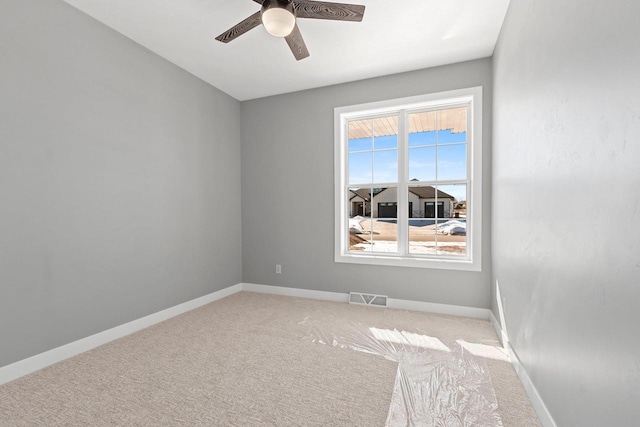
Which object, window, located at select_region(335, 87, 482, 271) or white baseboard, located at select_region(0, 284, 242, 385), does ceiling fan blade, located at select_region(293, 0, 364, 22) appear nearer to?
window, located at select_region(335, 87, 482, 271)

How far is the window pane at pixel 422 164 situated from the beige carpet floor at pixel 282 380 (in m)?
1.68

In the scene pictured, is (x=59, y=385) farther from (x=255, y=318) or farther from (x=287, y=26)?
(x=287, y=26)

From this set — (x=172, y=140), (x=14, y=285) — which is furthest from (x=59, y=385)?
(x=172, y=140)

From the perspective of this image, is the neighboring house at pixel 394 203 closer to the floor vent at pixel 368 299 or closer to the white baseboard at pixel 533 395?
the floor vent at pixel 368 299

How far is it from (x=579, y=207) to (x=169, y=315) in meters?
3.59

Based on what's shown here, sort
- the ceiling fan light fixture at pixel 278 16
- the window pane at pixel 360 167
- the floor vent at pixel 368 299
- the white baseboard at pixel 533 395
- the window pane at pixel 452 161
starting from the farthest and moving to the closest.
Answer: the window pane at pixel 360 167, the floor vent at pixel 368 299, the window pane at pixel 452 161, the ceiling fan light fixture at pixel 278 16, the white baseboard at pixel 533 395

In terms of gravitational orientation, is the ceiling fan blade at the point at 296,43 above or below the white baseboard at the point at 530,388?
above

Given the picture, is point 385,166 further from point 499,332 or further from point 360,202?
point 499,332

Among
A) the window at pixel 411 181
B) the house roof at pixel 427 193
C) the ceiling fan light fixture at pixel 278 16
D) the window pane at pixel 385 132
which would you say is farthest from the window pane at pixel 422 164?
the ceiling fan light fixture at pixel 278 16

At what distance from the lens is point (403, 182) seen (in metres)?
3.60

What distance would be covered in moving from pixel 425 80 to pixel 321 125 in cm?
136

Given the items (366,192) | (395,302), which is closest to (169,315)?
(395,302)

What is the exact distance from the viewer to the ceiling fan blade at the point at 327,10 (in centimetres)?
199

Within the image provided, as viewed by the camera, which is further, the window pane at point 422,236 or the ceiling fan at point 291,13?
the window pane at point 422,236
